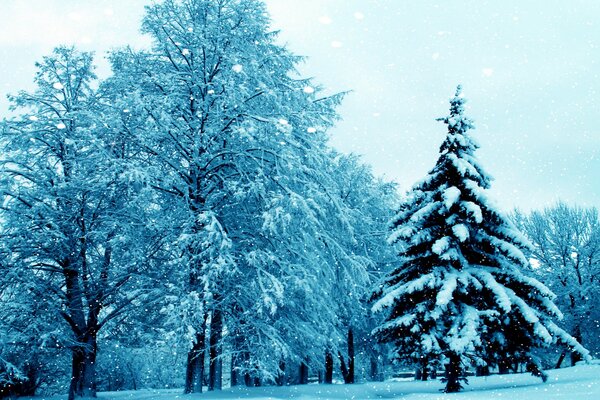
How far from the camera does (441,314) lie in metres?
12.6

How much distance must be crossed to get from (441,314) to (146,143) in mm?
9228

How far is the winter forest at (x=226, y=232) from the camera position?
40.7ft

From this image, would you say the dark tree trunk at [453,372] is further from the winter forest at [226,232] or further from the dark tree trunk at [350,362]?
the dark tree trunk at [350,362]

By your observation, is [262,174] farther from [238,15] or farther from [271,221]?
[238,15]

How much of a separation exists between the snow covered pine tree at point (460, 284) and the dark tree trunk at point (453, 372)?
1.0 inches

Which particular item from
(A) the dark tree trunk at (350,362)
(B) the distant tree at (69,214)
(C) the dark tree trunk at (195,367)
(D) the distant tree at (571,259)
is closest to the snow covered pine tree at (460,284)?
(C) the dark tree trunk at (195,367)

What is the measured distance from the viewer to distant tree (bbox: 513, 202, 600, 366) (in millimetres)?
29797

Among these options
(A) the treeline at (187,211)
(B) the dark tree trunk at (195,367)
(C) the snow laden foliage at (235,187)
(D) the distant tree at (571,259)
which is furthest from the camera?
(D) the distant tree at (571,259)

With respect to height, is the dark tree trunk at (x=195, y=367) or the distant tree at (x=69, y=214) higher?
the distant tree at (x=69, y=214)

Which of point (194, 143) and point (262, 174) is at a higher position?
point (194, 143)

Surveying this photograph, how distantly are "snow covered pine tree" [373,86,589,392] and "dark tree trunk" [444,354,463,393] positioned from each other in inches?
1.0

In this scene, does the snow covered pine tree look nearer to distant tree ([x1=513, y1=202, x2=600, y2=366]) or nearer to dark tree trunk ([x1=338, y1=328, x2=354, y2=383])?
dark tree trunk ([x1=338, y1=328, x2=354, y2=383])

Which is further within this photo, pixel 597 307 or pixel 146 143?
pixel 597 307

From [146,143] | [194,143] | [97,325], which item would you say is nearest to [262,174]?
[194,143]
